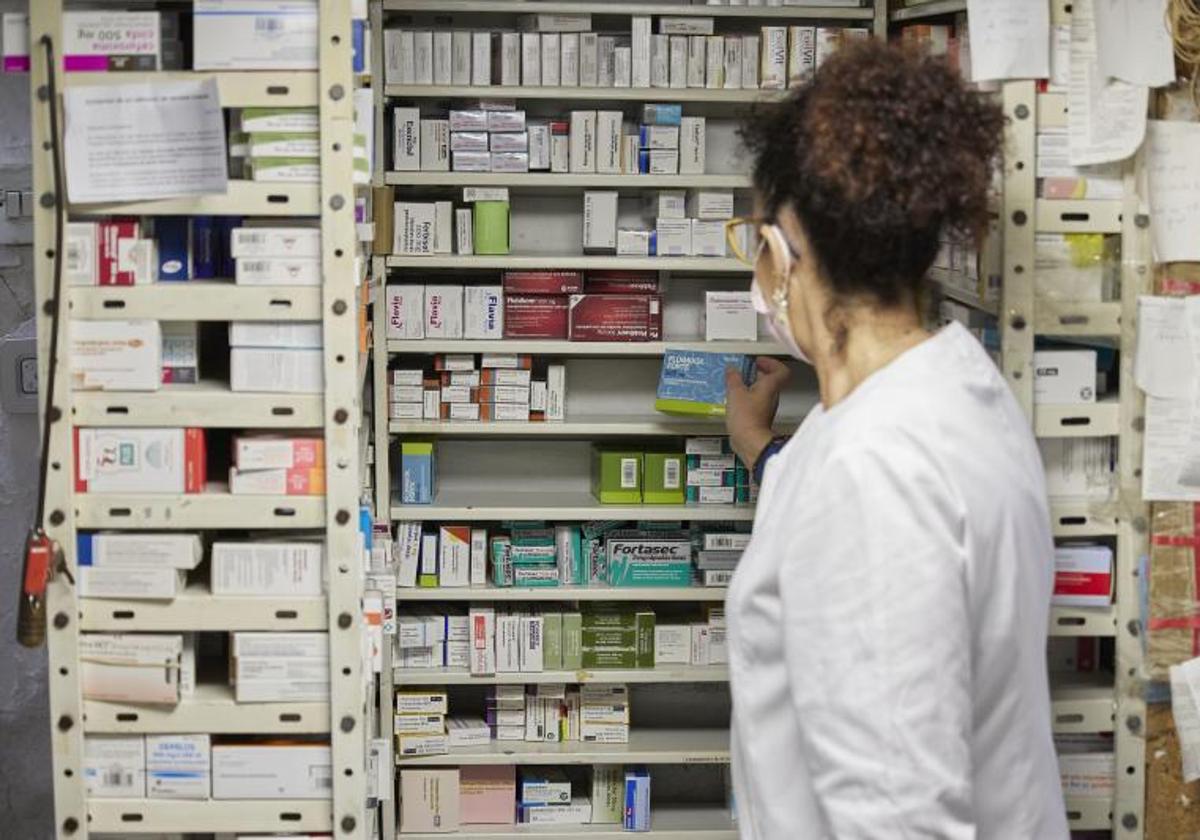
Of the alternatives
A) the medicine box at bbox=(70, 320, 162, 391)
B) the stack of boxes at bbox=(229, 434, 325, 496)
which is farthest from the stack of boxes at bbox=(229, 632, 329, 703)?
the medicine box at bbox=(70, 320, 162, 391)

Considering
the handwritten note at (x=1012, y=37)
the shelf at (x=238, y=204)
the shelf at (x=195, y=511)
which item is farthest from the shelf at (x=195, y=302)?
the handwritten note at (x=1012, y=37)

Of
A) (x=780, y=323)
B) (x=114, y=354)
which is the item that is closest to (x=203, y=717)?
(x=114, y=354)

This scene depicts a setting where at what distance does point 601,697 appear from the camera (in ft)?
15.2

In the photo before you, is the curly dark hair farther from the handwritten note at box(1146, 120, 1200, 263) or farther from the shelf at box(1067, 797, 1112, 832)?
the shelf at box(1067, 797, 1112, 832)

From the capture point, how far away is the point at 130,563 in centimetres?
285

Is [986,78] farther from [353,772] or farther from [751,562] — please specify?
[353,772]

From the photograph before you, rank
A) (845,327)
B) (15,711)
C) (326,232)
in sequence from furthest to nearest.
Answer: (15,711) → (326,232) → (845,327)

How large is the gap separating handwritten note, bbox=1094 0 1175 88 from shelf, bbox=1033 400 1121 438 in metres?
0.58

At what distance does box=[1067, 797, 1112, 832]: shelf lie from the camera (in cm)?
297

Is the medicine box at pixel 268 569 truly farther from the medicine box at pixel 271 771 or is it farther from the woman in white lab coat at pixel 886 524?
the woman in white lab coat at pixel 886 524

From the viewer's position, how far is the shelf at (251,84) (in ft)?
9.03

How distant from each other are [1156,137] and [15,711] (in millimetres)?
3280

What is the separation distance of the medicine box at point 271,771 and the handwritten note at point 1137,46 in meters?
1.88

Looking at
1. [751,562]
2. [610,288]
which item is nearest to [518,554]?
[610,288]
